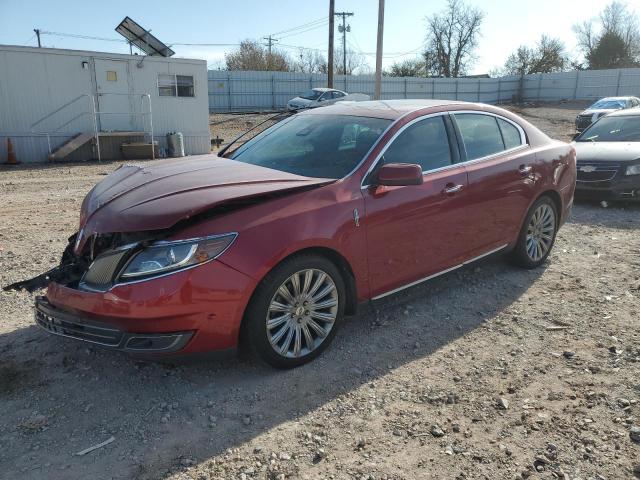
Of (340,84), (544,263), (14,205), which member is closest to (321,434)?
(544,263)

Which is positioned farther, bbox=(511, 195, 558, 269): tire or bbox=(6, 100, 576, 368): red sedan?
bbox=(511, 195, 558, 269): tire

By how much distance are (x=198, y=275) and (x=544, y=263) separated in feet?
13.5

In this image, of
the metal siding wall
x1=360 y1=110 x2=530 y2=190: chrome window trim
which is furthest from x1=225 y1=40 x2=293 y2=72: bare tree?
x1=360 y1=110 x2=530 y2=190: chrome window trim

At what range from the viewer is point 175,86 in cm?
1778

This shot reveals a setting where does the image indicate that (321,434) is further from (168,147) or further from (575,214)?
(168,147)

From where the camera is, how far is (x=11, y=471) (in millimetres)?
2582

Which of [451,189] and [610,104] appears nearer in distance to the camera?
[451,189]

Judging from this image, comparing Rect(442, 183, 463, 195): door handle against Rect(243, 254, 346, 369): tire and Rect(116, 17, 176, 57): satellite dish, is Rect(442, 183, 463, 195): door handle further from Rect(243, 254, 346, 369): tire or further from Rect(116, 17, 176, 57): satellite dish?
Rect(116, 17, 176, 57): satellite dish

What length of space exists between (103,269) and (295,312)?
1.18m

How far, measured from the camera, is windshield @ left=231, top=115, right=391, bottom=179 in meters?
3.94

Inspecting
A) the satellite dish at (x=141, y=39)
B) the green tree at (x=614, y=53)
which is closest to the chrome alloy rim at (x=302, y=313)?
the satellite dish at (x=141, y=39)

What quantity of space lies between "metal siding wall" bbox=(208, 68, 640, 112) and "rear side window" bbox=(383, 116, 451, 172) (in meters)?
34.3

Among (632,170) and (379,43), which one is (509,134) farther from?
(379,43)

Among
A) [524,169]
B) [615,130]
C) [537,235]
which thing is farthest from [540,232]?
[615,130]
